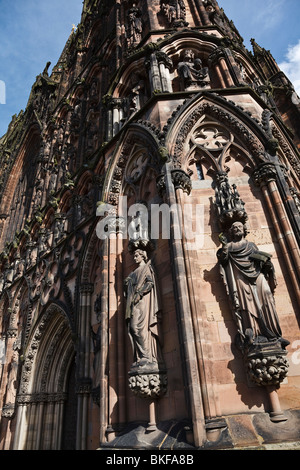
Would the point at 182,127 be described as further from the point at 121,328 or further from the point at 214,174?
the point at 121,328

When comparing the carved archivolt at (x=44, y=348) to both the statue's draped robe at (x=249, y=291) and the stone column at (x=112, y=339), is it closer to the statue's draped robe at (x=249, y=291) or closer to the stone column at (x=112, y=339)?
the stone column at (x=112, y=339)

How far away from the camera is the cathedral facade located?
4207 mm

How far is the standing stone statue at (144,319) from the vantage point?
4629 millimetres

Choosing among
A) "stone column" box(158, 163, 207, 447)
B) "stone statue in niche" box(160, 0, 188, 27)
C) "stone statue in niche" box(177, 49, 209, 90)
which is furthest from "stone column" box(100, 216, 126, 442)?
"stone statue in niche" box(160, 0, 188, 27)

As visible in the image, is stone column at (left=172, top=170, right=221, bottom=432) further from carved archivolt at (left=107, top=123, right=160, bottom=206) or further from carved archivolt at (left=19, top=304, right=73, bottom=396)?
carved archivolt at (left=19, top=304, right=73, bottom=396)

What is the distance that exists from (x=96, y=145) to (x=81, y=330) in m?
7.06

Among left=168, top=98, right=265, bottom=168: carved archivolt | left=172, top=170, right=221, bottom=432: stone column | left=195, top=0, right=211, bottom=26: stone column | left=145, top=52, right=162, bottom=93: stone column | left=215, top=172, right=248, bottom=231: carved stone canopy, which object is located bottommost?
left=172, top=170, right=221, bottom=432: stone column

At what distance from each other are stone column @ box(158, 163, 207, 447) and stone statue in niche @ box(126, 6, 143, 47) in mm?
7013

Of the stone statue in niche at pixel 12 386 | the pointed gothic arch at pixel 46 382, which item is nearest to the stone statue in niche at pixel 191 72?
the pointed gothic arch at pixel 46 382

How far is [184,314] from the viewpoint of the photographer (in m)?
4.41

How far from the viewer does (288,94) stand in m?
13.6

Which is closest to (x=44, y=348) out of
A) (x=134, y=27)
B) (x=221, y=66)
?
(x=221, y=66)

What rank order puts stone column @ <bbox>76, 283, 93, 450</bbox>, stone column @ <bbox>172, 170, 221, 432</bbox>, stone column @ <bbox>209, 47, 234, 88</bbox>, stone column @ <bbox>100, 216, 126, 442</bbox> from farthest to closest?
stone column @ <bbox>209, 47, 234, 88</bbox> < stone column @ <bbox>76, 283, 93, 450</bbox> < stone column @ <bbox>100, 216, 126, 442</bbox> < stone column @ <bbox>172, 170, 221, 432</bbox>
